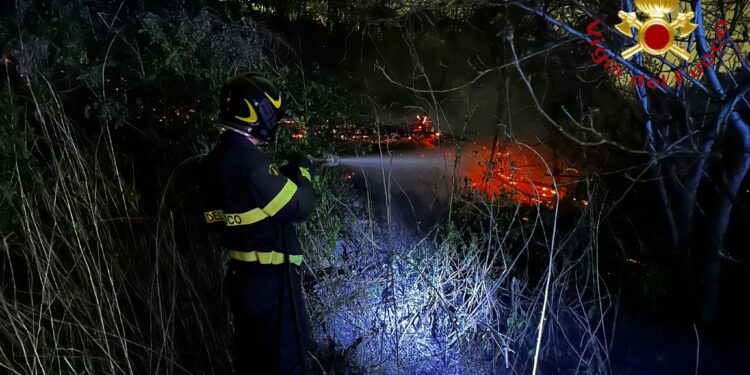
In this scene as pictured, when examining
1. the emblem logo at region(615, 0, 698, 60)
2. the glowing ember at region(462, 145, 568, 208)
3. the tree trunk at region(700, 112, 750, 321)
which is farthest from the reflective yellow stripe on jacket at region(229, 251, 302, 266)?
the tree trunk at region(700, 112, 750, 321)

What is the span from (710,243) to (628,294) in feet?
3.29

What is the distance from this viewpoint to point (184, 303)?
10.9 feet

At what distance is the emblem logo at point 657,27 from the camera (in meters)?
3.87

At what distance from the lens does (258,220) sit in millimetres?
2520

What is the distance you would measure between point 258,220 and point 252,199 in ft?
0.45

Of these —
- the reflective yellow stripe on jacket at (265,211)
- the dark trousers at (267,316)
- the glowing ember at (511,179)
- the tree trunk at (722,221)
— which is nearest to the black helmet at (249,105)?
the reflective yellow stripe on jacket at (265,211)

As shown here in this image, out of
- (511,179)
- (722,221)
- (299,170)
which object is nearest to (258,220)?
(299,170)

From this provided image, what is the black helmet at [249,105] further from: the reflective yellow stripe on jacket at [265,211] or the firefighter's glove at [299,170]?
the reflective yellow stripe on jacket at [265,211]

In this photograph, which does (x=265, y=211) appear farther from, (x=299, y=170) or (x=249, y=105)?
(x=249, y=105)

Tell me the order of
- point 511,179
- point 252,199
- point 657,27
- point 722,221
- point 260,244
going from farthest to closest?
point 511,179
point 722,221
point 657,27
point 260,244
point 252,199

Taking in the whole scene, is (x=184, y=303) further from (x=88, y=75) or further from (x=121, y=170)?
(x=88, y=75)

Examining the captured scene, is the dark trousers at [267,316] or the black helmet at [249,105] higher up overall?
the black helmet at [249,105]

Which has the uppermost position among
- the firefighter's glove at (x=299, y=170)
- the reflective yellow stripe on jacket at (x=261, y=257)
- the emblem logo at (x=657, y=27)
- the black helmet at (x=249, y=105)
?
the emblem logo at (x=657, y=27)

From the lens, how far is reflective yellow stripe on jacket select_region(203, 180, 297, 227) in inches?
95.3
